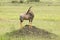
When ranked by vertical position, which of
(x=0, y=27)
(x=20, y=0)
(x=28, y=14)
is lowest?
(x=20, y=0)

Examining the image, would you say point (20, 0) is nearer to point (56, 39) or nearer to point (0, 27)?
point (0, 27)

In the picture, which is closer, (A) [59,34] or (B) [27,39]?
(B) [27,39]

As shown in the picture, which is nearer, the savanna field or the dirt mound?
the dirt mound

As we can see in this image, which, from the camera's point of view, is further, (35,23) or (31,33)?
(35,23)

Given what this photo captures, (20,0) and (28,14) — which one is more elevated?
(28,14)

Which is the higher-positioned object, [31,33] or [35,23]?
[31,33]

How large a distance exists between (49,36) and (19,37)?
1.57 m

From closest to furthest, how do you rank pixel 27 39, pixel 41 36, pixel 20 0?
pixel 27 39 → pixel 41 36 → pixel 20 0

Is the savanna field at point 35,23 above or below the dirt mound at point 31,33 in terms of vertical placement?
below

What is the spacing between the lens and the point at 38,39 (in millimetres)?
14656

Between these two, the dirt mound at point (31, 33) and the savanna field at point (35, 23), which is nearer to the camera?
the dirt mound at point (31, 33)

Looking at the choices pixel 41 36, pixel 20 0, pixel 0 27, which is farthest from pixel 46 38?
pixel 20 0

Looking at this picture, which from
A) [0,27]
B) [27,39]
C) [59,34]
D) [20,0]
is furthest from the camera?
[20,0]

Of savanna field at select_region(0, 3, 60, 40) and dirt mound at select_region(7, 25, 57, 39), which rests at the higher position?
dirt mound at select_region(7, 25, 57, 39)
